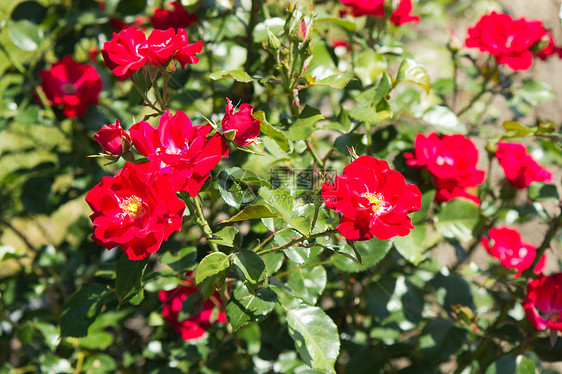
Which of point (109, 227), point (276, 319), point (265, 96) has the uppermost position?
point (109, 227)

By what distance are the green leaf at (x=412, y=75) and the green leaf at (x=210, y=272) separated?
489 millimetres

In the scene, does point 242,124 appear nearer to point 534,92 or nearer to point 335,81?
point 335,81

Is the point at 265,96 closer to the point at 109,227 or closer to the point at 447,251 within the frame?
the point at 109,227

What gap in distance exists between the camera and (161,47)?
79 centimetres

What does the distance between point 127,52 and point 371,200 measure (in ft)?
1.55

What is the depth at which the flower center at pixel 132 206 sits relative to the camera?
28.4 inches

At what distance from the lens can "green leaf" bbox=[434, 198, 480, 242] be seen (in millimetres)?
1177

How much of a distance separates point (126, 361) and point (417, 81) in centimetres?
123

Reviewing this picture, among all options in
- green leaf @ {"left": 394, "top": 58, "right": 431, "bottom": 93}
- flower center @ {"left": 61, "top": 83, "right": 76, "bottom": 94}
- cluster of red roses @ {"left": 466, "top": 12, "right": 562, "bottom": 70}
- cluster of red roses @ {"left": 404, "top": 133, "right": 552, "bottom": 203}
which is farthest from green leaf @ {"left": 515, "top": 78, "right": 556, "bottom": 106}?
flower center @ {"left": 61, "top": 83, "right": 76, "bottom": 94}

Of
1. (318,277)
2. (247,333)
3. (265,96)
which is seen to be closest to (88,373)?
(247,333)

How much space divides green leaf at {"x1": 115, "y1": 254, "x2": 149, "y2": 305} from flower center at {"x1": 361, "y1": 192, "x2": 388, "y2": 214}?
1.26 feet

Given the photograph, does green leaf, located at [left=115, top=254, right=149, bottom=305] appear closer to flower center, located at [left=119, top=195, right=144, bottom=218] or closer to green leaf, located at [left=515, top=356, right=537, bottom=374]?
flower center, located at [left=119, top=195, right=144, bottom=218]

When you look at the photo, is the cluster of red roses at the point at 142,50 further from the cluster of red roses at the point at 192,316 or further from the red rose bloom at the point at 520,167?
the red rose bloom at the point at 520,167

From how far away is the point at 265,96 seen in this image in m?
1.38
